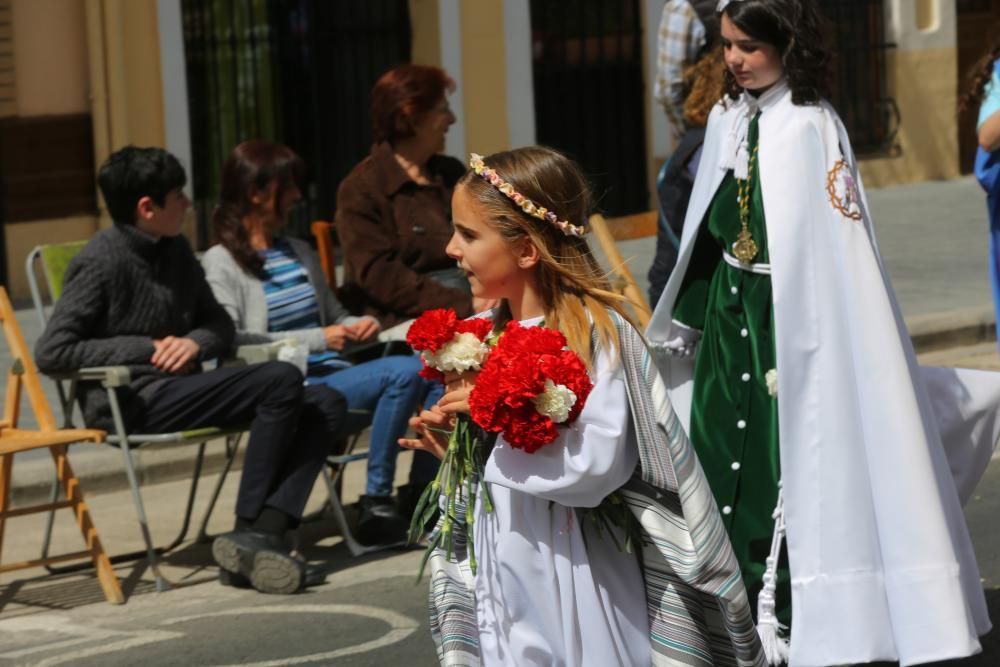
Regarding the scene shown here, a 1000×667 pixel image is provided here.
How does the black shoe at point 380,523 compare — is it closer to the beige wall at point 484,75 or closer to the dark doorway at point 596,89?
the beige wall at point 484,75

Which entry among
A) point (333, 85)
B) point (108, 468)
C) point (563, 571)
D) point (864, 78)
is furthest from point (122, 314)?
point (864, 78)

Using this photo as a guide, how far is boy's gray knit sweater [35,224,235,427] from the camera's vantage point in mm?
5953

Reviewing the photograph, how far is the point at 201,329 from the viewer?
20.6ft

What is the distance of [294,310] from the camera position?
6703 millimetres

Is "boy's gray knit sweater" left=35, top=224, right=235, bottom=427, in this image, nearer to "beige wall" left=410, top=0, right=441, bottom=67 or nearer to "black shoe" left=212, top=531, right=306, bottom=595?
"black shoe" left=212, top=531, right=306, bottom=595

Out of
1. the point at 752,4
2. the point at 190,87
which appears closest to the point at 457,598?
the point at 752,4

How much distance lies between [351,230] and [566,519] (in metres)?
3.41

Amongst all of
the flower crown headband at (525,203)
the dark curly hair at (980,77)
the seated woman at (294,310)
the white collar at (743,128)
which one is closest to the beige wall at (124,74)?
the seated woman at (294,310)

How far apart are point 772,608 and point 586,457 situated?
1496 millimetres

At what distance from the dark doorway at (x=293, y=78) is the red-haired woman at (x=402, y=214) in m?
7.08

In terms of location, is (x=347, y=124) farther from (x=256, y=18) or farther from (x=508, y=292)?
(x=508, y=292)

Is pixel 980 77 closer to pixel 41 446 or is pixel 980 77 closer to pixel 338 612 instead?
pixel 338 612

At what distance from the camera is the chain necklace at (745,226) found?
4.89 metres

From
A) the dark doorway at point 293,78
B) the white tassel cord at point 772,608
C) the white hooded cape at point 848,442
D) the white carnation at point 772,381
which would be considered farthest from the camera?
the dark doorway at point 293,78
